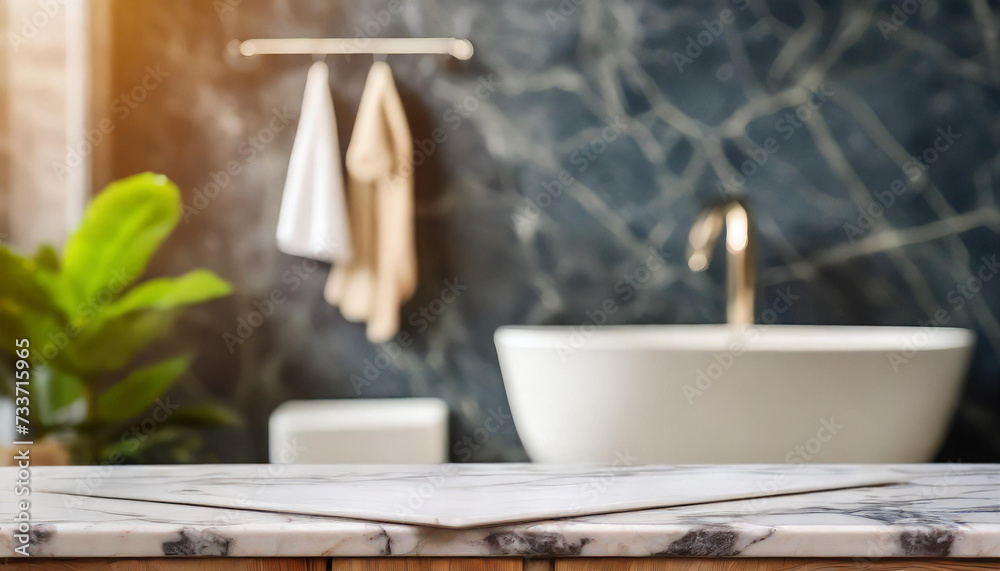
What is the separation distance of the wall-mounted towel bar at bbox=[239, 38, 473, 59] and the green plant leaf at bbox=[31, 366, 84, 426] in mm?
945

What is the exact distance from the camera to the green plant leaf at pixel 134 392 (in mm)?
1646

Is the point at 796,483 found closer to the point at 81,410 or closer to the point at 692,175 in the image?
the point at 692,175

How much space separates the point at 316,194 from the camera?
1834 mm

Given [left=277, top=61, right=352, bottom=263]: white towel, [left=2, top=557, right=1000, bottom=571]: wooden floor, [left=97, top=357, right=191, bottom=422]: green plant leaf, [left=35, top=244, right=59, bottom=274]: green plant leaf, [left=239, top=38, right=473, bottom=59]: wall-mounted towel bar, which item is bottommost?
[left=97, top=357, right=191, bottom=422]: green plant leaf

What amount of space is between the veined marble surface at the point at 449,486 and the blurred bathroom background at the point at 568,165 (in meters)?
1.34

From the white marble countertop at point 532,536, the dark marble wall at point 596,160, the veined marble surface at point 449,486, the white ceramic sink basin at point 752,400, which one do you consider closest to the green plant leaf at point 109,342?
the dark marble wall at point 596,160

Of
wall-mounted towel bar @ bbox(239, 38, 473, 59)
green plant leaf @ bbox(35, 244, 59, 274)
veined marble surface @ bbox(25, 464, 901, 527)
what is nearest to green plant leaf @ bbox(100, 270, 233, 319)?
green plant leaf @ bbox(35, 244, 59, 274)

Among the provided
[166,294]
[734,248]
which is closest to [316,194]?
[166,294]

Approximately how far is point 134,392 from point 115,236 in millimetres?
361

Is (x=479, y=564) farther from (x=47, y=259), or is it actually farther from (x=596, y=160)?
(x=596, y=160)

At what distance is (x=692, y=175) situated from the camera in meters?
1.99

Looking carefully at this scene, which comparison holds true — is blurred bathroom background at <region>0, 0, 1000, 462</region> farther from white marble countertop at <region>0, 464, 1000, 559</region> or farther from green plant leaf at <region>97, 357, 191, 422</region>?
white marble countertop at <region>0, 464, 1000, 559</region>

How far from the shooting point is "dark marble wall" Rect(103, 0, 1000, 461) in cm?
197

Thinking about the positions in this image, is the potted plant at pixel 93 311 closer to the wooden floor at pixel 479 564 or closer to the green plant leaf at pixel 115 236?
the green plant leaf at pixel 115 236
